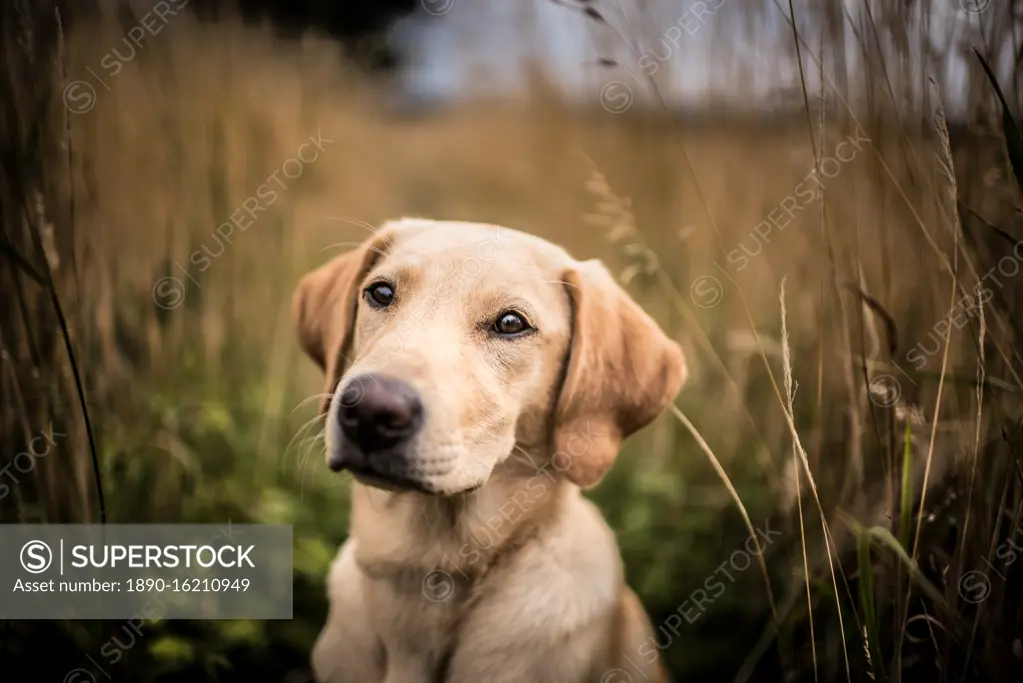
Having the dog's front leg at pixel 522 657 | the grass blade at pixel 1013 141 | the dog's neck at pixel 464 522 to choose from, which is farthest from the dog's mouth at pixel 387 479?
the grass blade at pixel 1013 141

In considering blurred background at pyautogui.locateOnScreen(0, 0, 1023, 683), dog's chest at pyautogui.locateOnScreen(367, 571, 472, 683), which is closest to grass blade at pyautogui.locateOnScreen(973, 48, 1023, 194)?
blurred background at pyautogui.locateOnScreen(0, 0, 1023, 683)

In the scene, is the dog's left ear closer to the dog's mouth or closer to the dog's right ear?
the dog's mouth

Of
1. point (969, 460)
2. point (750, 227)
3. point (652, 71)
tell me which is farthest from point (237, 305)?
point (969, 460)

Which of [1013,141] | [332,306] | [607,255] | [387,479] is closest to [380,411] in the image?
[387,479]

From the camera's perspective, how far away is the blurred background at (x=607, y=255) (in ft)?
7.10

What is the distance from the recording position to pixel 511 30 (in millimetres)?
2291

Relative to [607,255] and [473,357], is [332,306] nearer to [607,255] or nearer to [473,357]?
[473,357]

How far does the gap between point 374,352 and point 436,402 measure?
0.71 feet

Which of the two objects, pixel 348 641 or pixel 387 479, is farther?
pixel 348 641

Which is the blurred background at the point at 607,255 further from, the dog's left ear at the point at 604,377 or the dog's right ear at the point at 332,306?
the dog's left ear at the point at 604,377

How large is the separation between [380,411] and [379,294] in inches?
18.6

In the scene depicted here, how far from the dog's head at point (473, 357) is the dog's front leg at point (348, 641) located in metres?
0.52

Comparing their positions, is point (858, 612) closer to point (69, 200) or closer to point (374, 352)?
point (374, 352)

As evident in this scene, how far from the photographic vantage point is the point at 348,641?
210 centimetres
